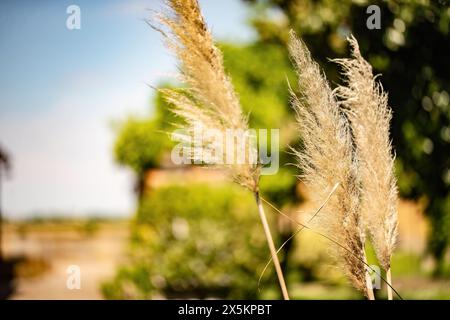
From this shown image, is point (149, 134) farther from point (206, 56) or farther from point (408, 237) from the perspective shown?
point (206, 56)

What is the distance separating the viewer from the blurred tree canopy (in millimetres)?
3770

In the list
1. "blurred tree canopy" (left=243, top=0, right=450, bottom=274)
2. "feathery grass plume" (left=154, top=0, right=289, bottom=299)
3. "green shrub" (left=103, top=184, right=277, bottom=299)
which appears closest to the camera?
"feathery grass plume" (left=154, top=0, right=289, bottom=299)

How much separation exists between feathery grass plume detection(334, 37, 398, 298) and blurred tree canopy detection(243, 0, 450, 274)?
195 cm

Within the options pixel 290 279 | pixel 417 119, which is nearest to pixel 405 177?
pixel 417 119

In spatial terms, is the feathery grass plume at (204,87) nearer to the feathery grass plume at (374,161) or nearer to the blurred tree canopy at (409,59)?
the feathery grass plume at (374,161)

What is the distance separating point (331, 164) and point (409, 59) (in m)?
2.73

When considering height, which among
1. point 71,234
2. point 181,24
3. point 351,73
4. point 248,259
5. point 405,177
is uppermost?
point 181,24

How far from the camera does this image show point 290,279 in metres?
10.5

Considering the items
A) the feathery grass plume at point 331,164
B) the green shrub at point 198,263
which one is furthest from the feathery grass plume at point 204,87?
the green shrub at point 198,263

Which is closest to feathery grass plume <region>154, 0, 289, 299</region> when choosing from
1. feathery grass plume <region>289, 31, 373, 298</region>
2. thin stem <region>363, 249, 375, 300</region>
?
feathery grass plume <region>289, 31, 373, 298</region>

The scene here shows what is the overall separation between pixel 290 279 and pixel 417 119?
6954 mm

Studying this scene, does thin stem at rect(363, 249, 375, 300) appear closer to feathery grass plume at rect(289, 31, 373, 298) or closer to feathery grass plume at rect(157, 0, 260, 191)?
feathery grass plume at rect(289, 31, 373, 298)

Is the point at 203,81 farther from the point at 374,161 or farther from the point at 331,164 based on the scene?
the point at 374,161

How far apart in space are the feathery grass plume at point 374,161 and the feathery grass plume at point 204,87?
0.43m
